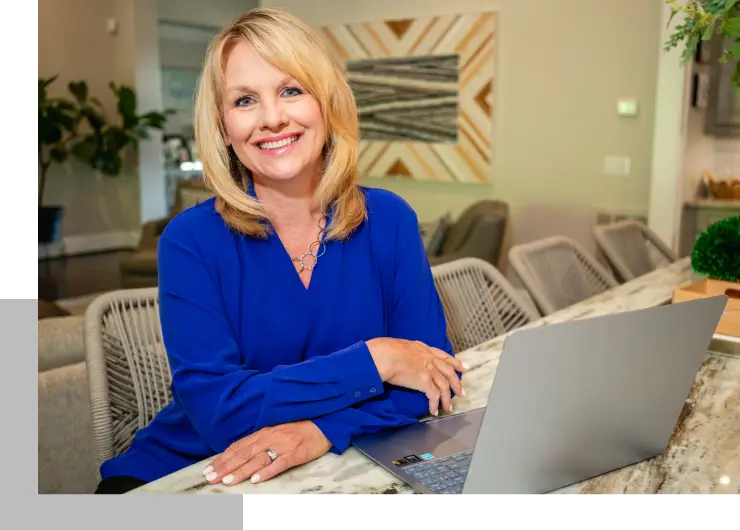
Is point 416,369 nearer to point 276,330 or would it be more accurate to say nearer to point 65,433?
point 276,330

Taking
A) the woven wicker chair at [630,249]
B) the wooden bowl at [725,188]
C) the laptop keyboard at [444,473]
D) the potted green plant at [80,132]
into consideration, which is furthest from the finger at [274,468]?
the potted green plant at [80,132]

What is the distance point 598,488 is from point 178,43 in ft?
12.1

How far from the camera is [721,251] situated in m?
1.21

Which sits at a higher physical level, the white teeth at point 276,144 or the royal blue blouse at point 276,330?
the white teeth at point 276,144

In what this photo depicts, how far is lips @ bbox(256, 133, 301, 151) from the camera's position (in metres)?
0.92

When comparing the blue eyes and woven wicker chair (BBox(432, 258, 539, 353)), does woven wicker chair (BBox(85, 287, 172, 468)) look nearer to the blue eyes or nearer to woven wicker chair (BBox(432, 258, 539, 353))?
the blue eyes

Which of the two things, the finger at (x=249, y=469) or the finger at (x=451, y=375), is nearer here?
the finger at (x=249, y=469)

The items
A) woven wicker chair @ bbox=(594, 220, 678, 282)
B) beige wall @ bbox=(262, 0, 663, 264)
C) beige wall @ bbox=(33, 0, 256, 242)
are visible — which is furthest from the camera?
beige wall @ bbox=(33, 0, 256, 242)

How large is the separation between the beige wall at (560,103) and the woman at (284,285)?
2.70 metres

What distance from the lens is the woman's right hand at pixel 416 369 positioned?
0.85 meters

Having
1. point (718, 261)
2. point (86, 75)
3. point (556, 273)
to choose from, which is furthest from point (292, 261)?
point (86, 75)

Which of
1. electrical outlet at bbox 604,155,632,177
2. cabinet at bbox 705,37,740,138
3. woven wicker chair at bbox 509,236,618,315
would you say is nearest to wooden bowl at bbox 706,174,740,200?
cabinet at bbox 705,37,740,138

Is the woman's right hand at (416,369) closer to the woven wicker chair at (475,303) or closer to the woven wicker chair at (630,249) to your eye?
the woven wicker chair at (475,303)

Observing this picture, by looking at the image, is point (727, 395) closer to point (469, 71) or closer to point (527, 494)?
point (527, 494)
